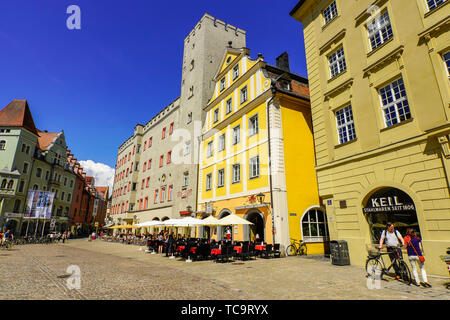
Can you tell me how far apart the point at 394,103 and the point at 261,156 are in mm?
9054

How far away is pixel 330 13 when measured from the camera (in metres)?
14.0

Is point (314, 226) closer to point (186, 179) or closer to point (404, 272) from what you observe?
point (404, 272)

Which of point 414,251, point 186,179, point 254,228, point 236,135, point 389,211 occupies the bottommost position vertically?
point 414,251

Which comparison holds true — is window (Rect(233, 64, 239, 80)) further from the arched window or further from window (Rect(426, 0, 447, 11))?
window (Rect(426, 0, 447, 11))

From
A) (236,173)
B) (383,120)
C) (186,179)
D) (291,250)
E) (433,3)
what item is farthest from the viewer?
(186,179)

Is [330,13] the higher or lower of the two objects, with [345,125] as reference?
higher

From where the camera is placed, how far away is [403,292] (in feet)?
20.6

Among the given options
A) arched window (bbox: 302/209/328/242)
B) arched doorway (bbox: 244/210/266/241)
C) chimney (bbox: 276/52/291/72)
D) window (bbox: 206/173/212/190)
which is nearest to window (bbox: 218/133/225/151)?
window (bbox: 206/173/212/190)

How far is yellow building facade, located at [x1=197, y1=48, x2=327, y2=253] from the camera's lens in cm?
1616

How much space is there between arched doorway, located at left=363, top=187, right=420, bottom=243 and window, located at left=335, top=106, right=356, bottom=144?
117 inches

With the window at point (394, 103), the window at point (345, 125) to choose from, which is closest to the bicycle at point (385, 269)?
the window at point (394, 103)

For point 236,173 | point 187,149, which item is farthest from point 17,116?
point 236,173
